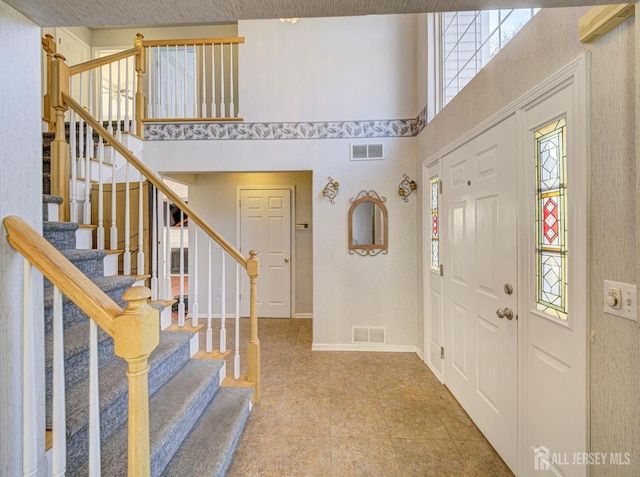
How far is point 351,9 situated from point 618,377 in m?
1.54

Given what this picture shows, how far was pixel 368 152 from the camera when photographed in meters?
3.17

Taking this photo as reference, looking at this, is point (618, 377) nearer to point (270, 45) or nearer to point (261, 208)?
point (270, 45)

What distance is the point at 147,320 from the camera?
799 mm

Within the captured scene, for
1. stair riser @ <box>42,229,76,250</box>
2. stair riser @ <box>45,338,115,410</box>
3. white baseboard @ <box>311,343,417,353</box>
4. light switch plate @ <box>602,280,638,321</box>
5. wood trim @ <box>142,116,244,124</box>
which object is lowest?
white baseboard @ <box>311,343,417,353</box>

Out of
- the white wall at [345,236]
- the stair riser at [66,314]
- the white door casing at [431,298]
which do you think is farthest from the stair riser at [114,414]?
the white door casing at [431,298]

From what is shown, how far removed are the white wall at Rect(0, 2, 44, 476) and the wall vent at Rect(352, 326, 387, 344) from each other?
2672mm

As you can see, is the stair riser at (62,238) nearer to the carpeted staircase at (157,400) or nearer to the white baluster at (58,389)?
the carpeted staircase at (157,400)

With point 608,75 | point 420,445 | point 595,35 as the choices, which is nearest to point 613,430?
point 420,445

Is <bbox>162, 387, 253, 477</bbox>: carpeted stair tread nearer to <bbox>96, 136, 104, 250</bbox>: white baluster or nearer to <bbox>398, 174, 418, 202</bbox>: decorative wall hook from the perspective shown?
<bbox>96, 136, 104, 250</bbox>: white baluster

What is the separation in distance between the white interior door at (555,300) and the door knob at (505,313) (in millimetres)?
92

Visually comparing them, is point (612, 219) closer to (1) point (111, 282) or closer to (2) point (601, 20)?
(2) point (601, 20)

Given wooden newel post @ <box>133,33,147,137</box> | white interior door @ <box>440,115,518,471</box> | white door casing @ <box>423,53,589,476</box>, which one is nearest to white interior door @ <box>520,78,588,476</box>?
white door casing @ <box>423,53,589,476</box>

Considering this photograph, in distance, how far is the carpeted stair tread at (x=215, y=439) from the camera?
1346mm

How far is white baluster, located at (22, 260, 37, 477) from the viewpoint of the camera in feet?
2.77
